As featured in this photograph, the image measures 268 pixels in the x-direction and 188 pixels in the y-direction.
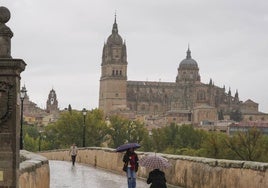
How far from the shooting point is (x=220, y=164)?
14070mm

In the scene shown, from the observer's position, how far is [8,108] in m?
8.91

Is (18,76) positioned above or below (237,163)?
above

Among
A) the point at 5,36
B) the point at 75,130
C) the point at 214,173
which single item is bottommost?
the point at 214,173

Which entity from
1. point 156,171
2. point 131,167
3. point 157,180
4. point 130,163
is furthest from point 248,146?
point 157,180

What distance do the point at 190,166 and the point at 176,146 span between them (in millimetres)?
106888

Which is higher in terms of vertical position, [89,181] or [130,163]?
[130,163]

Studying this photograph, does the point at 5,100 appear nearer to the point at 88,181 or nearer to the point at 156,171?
the point at 156,171

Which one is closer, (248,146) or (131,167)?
(131,167)

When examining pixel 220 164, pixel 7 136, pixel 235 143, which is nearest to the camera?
pixel 7 136

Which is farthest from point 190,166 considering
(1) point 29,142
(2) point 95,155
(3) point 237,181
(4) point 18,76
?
(1) point 29,142

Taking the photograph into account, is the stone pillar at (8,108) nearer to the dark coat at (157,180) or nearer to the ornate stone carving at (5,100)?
the ornate stone carving at (5,100)

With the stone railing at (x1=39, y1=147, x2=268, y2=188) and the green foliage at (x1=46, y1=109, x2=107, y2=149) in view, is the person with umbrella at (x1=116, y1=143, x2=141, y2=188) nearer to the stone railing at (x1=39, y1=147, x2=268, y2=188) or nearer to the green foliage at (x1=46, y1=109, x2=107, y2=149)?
the stone railing at (x1=39, y1=147, x2=268, y2=188)

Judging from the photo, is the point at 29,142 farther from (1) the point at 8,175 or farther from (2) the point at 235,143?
(1) the point at 8,175

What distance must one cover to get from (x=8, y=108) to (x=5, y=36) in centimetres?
90
